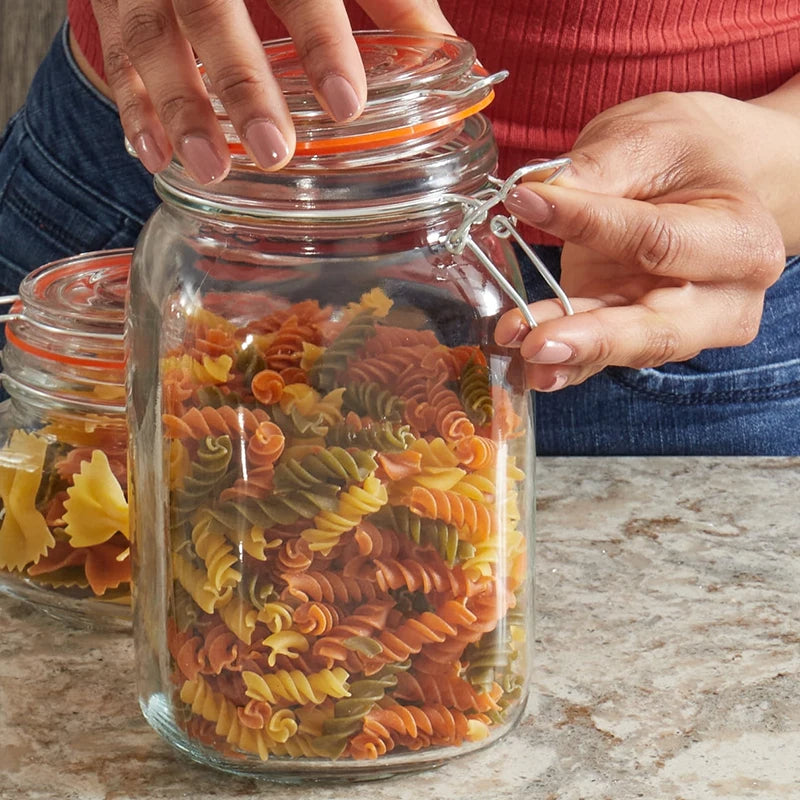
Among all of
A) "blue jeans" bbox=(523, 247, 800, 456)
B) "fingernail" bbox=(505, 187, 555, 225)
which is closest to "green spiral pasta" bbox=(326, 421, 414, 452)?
"fingernail" bbox=(505, 187, 555, 225)

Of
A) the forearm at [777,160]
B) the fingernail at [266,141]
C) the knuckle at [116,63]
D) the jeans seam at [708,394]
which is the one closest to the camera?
the fingernail at [266,141]

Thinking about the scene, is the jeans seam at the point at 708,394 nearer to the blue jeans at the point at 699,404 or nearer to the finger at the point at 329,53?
the blue jeans at the point at 699,404

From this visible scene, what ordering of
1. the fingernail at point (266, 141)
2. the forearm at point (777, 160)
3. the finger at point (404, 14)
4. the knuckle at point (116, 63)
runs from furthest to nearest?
1. the forearm at point (777, 160)
2. the finger at point (404, 14)
3. the knuckle at point (116, 63)
4. the fingernail at point (266, 141)

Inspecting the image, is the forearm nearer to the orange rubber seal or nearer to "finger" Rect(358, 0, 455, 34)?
"finger" Rect(358, 0, 455, 34)

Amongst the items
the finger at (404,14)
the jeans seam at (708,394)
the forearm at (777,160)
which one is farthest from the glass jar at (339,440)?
the jeans seam at (708,394)

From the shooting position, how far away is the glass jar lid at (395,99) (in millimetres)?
480

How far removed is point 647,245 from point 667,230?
0.01 meters

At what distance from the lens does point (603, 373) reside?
977 millimetres

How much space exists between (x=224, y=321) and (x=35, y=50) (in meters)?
1.23

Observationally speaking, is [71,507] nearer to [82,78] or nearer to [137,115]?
[137,115]

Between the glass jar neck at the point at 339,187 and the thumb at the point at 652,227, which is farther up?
the glass jar neck at the point at 339,187

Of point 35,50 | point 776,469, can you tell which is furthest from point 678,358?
point 35,50

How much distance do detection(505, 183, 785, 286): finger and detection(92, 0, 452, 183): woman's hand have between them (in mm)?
97

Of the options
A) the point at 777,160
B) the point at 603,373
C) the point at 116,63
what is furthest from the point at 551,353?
the point at 603,373
